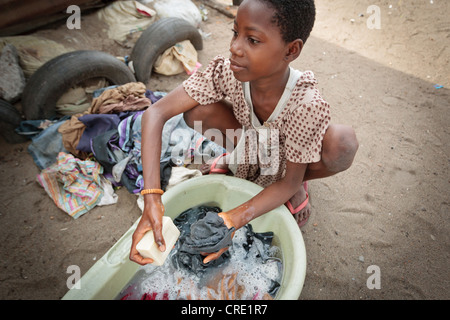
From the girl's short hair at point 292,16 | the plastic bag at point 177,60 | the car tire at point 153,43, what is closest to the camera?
the girl's short hair at point 292,16

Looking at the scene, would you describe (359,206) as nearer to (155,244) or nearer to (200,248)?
(200,248)

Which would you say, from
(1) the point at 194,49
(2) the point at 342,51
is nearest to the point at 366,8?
(2) the point at 342,51

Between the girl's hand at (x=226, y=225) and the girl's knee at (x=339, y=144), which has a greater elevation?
the girl's knee at (x=339, y=144)

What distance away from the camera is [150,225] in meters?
1.15

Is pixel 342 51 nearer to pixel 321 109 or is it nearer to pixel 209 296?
pixel 321 109

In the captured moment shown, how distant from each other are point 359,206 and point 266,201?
2.91 feet

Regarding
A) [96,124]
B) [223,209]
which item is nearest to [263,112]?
[223,209]

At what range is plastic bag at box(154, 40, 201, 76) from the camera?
2766 mm

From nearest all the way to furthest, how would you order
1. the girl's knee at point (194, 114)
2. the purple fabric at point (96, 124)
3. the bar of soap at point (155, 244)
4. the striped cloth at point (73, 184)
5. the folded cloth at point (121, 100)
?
1. the bar of soap at point (155, 244)
2. the girl's knee at point (194, 114)
3. the striped cloth at point (73, 184)
4. the purple fabric at point (96, 124)
5. the folded cloth at point (121, 100)

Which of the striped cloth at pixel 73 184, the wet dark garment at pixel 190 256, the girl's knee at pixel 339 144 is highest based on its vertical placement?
the girl's knee at pixel 339 144

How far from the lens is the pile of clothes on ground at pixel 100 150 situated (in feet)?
6.08

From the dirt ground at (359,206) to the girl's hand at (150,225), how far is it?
670 millimetres

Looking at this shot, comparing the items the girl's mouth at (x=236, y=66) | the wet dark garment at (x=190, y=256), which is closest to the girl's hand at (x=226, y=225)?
the wet dark garment at (x=190, y=256)

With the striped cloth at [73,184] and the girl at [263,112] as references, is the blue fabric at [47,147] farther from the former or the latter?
the girl at [263,112]
